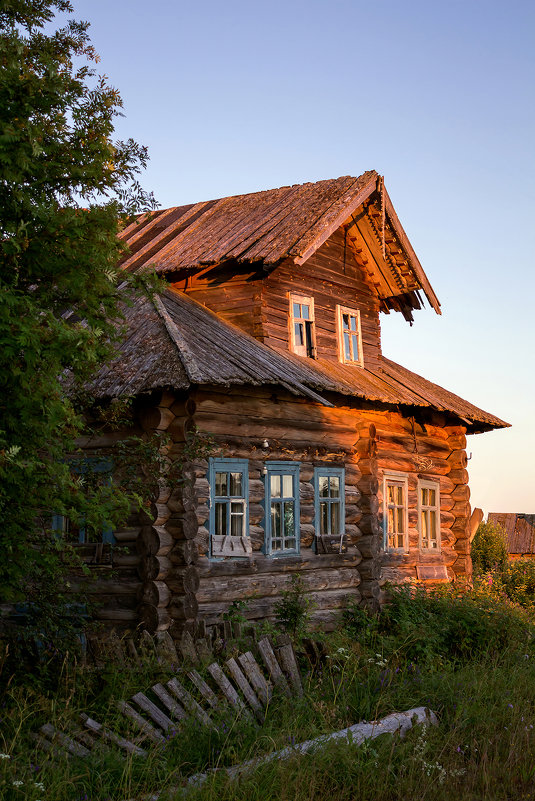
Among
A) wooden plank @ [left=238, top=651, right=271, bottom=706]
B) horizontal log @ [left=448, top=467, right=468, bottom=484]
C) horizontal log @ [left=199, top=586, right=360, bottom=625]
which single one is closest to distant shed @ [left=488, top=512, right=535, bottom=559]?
horizontal log @ [left=448, top=467, right=468, bottom=484]

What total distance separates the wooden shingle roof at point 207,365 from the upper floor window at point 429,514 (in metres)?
1.88

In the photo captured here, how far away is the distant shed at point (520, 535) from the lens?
90.9 ft

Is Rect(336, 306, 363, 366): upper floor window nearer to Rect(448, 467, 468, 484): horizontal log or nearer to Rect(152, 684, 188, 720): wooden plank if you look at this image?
Rect(448, 467, 468, 484): horizontal log

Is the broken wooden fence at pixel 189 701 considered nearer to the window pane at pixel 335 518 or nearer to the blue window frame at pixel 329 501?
the blue window frame at pixel 329 501

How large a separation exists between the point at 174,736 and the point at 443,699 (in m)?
2.88

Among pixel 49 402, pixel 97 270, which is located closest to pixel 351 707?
pixel 49 402

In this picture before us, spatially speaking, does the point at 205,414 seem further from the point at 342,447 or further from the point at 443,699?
the point at 443,699

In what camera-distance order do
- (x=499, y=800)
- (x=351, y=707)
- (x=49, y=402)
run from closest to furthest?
(x=499, y=800) → (x=49, y=402) → (x=351, y=707)

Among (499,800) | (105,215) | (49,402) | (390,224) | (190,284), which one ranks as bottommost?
(499,800)

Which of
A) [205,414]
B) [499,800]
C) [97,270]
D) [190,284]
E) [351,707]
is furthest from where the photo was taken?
[190,284]

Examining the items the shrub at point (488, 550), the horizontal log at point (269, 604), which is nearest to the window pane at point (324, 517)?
the horizontal log at point (269, 604)

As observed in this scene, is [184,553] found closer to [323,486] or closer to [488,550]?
[323,486]

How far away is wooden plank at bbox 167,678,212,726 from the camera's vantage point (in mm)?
6602

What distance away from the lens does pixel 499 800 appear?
229 inches
